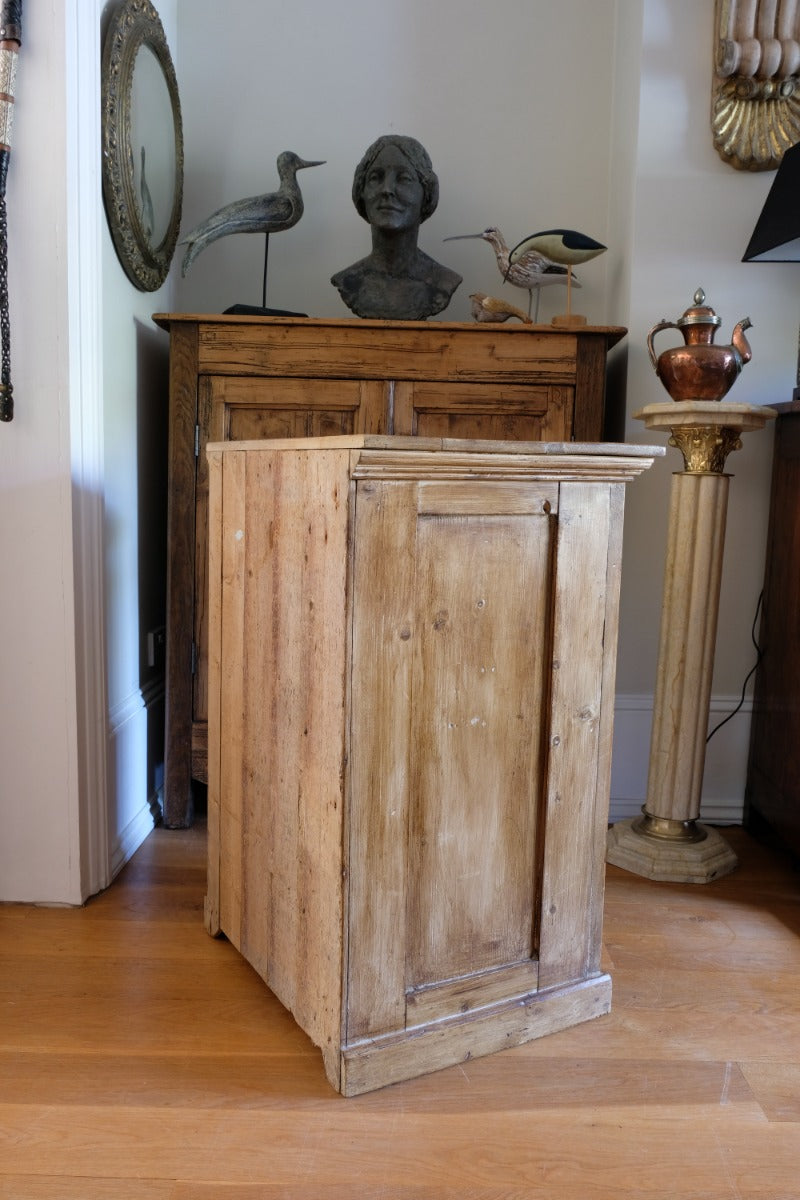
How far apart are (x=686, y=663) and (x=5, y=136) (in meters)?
1.73

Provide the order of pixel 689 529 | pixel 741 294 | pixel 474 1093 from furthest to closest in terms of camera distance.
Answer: pixel 741 294, pixel 689 529, pixel 474 1093

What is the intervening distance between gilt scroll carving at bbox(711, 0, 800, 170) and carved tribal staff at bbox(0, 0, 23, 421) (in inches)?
62.8

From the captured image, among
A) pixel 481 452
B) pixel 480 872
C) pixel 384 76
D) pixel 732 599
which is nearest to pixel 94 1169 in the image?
pixel 480 872

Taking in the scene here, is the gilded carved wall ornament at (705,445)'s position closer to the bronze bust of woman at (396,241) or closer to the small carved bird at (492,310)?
the small carved bird at (492,310)

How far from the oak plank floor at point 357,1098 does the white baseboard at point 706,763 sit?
2.18 feet

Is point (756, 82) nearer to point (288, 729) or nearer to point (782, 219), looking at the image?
point (782, 219)

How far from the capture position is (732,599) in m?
2.39

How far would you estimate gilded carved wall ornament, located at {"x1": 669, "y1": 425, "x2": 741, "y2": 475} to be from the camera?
1.99 metres

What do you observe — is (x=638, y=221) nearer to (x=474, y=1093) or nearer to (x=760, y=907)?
(x=760, y=907)

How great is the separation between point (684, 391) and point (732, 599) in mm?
647

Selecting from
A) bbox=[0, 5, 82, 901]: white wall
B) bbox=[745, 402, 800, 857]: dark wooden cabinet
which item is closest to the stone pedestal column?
bbox=[745, 402, 800, 857]: dark wooden cabinet

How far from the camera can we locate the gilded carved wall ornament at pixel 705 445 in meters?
1.99

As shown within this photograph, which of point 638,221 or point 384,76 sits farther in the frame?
point 384,76

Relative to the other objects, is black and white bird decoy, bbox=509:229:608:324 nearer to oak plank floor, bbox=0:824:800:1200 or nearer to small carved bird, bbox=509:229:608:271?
small carved bird, bbox=509:229:608:271
